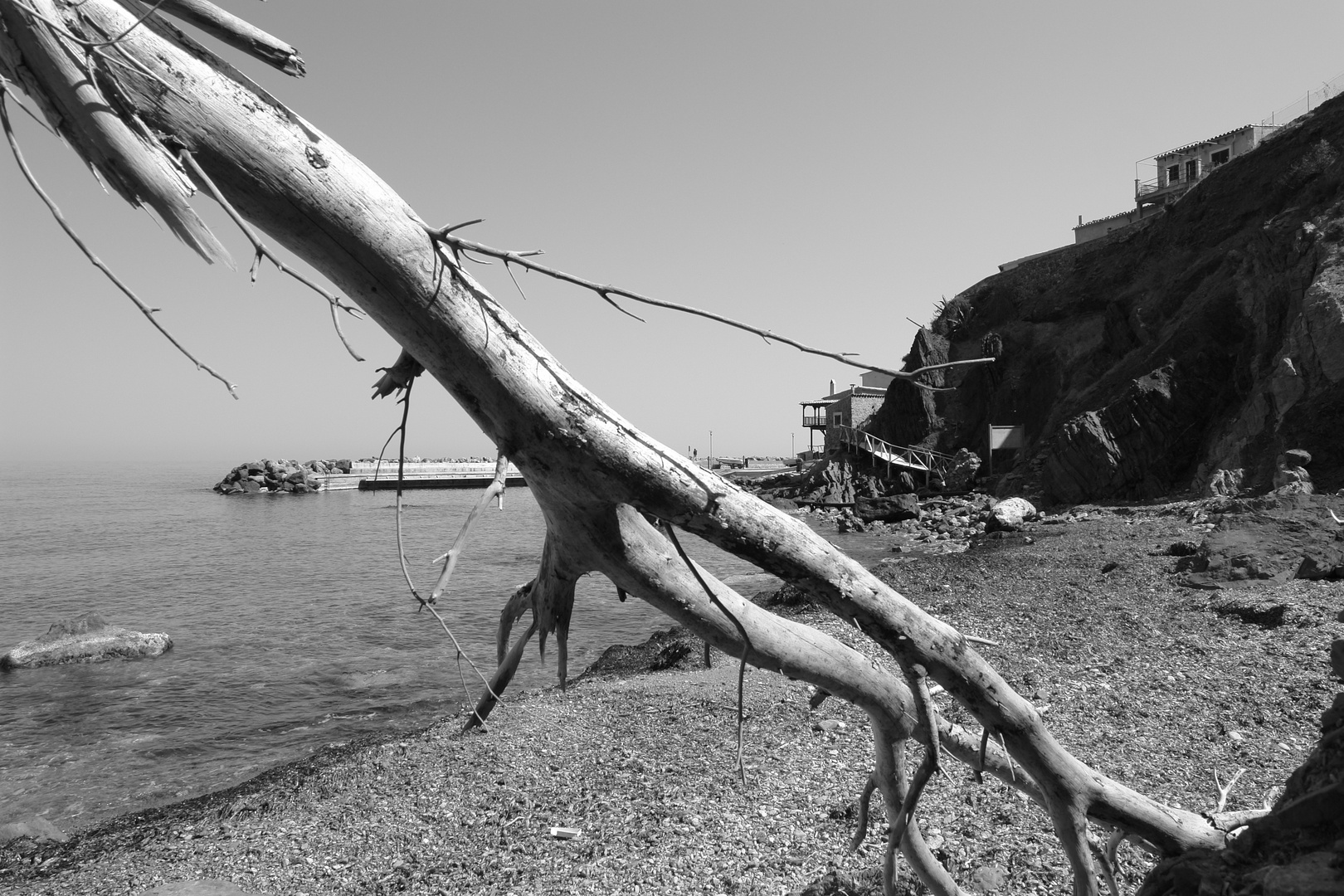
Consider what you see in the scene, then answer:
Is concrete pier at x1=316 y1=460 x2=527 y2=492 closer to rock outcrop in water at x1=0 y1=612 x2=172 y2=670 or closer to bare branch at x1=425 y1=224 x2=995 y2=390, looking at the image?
rock outcrop in water at x1=0 y1=612 x2=172 y2=670

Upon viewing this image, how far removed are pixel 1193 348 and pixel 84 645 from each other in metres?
34.7

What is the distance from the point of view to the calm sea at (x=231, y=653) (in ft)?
32.9

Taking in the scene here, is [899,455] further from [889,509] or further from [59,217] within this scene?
[59,217]

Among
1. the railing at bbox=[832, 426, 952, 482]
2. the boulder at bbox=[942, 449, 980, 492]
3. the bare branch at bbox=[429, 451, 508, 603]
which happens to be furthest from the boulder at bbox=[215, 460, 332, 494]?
the bare branch at bbox=[429, 451, 508, 603]

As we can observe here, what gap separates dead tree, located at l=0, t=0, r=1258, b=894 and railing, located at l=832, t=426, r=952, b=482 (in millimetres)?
39766

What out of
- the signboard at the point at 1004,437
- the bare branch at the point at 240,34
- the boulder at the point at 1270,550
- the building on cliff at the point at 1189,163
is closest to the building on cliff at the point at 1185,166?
the building on cliff at the point at 1189,163

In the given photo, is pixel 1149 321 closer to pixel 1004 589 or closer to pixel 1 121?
pixel 1004 589

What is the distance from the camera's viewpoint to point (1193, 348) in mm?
28250

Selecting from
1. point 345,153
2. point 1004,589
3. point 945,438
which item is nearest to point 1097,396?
point 945,438

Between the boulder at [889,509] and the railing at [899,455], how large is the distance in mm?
6167

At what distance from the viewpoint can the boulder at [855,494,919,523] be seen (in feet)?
110

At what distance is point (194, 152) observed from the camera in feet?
5.01

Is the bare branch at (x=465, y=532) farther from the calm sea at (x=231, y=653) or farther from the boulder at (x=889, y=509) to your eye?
the boulder at (x=889, y=509)

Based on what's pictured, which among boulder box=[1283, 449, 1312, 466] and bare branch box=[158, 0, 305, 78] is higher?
bare branch box=[158, 0, 305, 78]
